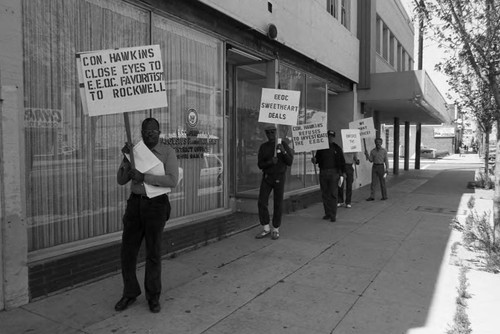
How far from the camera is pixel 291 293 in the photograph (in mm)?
4879

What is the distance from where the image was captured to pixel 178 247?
20.7 ft

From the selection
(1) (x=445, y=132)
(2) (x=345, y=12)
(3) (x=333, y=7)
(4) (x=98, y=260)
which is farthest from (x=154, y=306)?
(1) (x=445, y=132)

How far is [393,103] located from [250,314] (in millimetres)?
13704

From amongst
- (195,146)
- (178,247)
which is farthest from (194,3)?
(178,247)

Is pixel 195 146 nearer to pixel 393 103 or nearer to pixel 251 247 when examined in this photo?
pixel 251 247

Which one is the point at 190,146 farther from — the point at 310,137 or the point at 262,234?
the point at 310,137

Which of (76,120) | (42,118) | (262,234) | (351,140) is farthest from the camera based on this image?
(351,140)

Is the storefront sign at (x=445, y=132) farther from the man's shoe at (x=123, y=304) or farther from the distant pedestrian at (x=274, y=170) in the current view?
the man's shoe at (x=123, y=304)

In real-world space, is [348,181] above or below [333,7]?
below

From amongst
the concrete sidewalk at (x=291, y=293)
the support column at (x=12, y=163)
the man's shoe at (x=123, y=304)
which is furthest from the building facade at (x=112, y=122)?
the man's shoe at (x=123, y=304)

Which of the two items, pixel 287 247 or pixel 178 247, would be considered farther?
pixel 287 247

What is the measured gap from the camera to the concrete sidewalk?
4008 millimetres

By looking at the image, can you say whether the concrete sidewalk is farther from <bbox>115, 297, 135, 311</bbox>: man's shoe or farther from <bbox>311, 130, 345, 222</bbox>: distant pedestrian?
<bbox>311, 130, 345, 222</bbox>: distant pedestrian

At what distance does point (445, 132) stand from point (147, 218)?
70.4 meters
